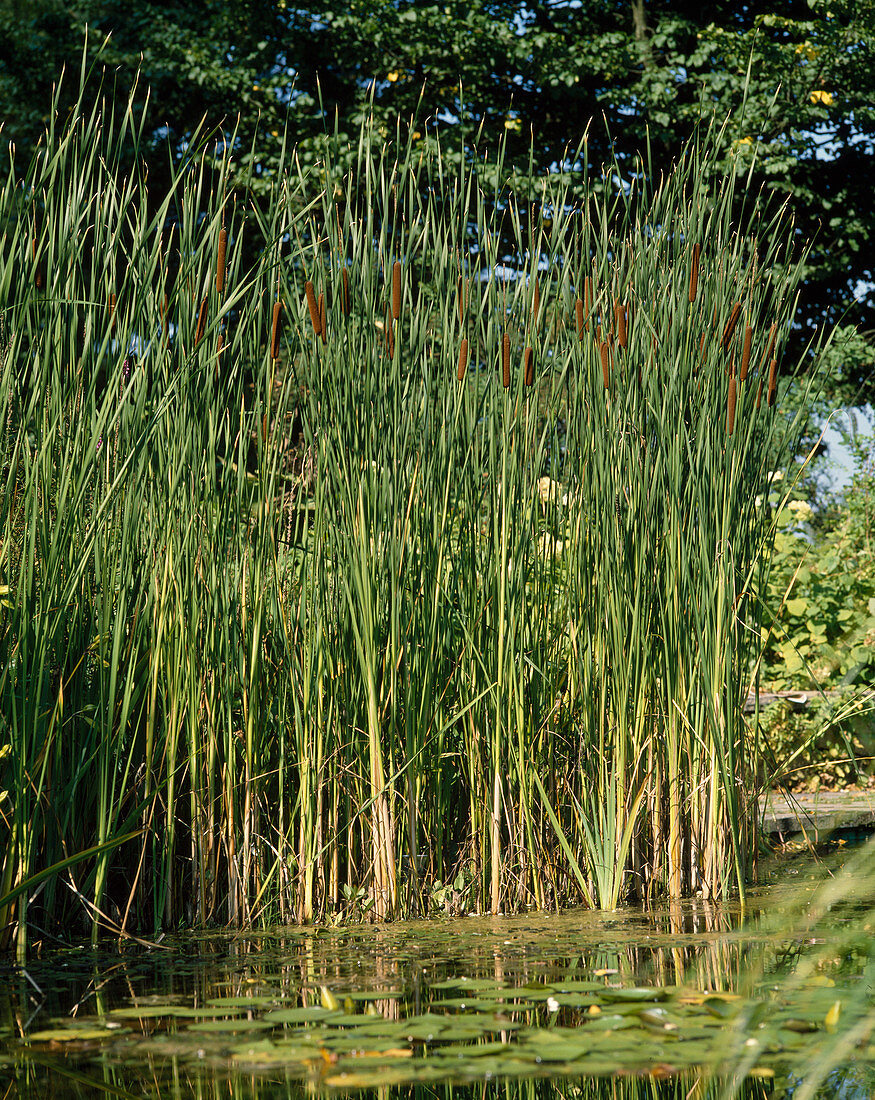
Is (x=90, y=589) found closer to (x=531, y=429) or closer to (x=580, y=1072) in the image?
(x=531, y=429)

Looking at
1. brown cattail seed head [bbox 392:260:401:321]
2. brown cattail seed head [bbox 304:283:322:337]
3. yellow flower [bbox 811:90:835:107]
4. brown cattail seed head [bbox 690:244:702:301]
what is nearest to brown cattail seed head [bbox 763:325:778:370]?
brown cattail seed head [bbox 690:244:702:301]

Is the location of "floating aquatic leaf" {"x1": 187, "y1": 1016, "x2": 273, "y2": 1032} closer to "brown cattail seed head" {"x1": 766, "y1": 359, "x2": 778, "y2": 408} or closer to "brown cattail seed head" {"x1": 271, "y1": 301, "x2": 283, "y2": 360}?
"brown cattail seed head" {"x1": 271, "y1": 301, "x2": 283, "y2": 360}

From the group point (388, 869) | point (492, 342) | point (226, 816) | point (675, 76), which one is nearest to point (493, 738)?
point (388, 869)

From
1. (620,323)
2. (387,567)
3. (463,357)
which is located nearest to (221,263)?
(463,357)

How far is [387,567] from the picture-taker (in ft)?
8.96

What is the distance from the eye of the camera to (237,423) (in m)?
2.81

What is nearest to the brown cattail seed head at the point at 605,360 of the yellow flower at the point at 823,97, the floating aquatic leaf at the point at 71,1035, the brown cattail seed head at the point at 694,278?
the brown cattail seed head at the point at 694,278

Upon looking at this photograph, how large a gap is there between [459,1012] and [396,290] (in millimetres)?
1554

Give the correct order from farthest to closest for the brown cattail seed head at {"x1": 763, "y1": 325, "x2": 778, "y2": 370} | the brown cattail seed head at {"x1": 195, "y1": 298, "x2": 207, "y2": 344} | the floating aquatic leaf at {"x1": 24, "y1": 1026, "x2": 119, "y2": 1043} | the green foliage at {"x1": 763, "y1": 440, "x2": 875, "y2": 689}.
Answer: the green foliage at {"x1": 763, "y1": 440, "x2": 875, "y2": 689} < the brown cattail seed head at {"x1": 763, "y1": 325, "x2": 778, "y2": 370} < the brown cattail seed head at {"x1": 195, "y1": 298, "x2": 207, "y2": 344} < the floating aquatic leaf at {"x1": 24, "y1": 1026, "x2": 119, "y2": 1043}

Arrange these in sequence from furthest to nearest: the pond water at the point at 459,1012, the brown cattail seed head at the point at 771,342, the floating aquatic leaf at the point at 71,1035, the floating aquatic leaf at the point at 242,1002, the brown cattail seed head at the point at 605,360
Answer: the brown cattail seed head at the point at 771,342 → the brown cattail seed head at the point at 605,360 → the floating aquatic leaf at the point at 242,1002 → the floating aquatic leaf at the point at 71,1035 → the pond water at the point at 459,1012

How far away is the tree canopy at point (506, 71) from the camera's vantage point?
975cm

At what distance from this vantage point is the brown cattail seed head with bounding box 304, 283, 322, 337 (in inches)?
100

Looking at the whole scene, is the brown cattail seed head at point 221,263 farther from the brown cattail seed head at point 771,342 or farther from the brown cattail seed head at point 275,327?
the brown cattail seed head at point 771,342

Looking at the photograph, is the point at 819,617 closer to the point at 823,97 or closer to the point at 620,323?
the point at 620,323
